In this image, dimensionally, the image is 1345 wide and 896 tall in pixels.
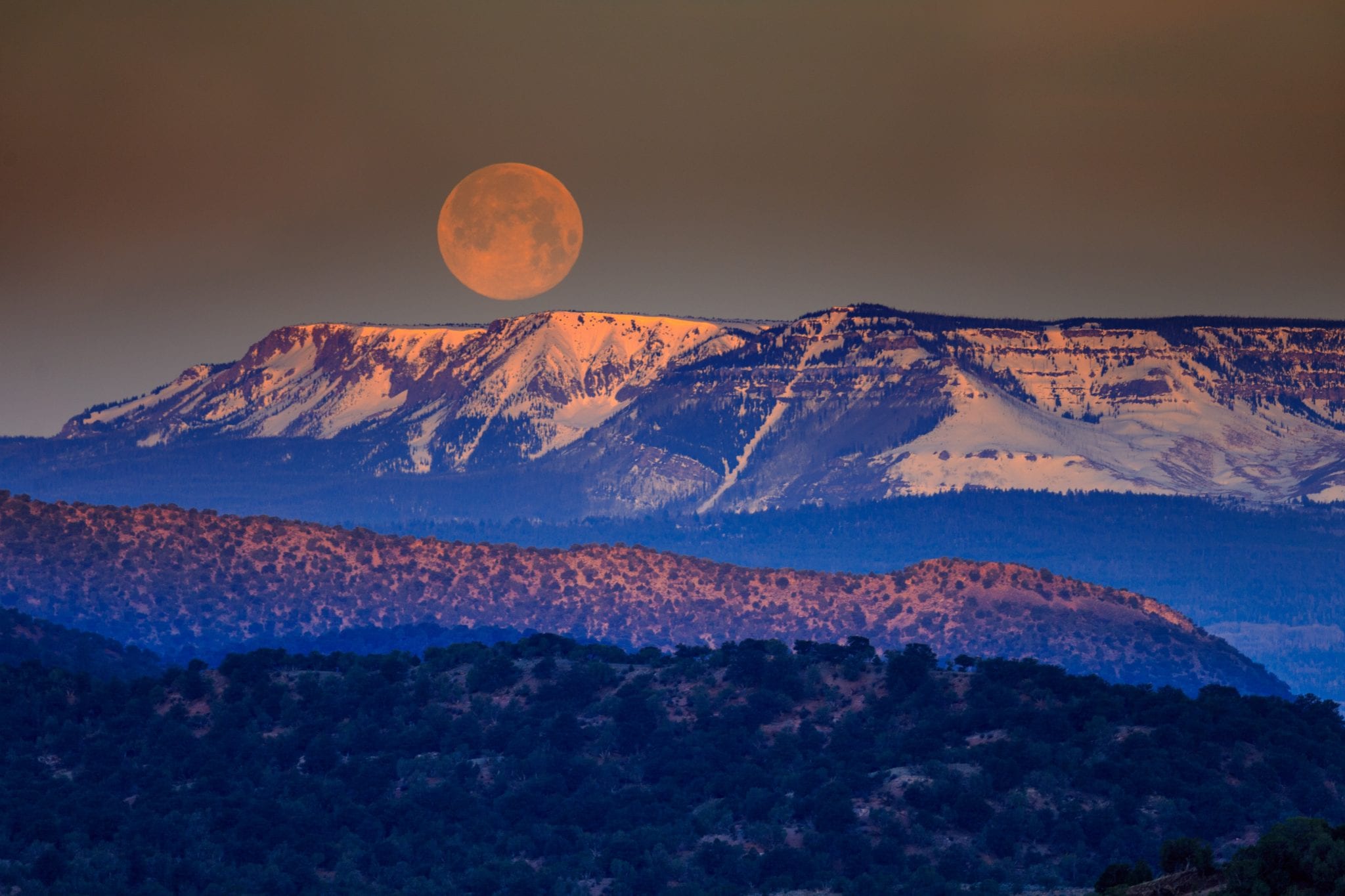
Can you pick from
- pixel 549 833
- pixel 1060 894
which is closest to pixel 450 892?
pixel 549 833

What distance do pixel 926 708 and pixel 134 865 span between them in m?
58.5

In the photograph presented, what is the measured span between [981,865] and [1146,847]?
32.3 ft

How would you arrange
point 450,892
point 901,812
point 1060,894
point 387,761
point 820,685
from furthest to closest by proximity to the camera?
point 820,685, point 387,761, point 901,812, point 450,892, point 1060,894

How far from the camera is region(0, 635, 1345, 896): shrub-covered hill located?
14375cm

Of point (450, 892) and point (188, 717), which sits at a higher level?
point (188, 717)

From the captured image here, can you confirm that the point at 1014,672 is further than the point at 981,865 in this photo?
Yes

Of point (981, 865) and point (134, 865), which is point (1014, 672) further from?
point (134, 865)

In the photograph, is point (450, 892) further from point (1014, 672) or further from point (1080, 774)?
point (1014, 672)

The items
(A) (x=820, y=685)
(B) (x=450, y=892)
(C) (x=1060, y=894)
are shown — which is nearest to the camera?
(C) (x=1060, y=894)

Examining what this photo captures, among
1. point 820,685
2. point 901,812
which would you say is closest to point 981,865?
point 901,812

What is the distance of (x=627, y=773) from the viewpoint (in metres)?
170

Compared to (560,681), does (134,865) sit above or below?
below

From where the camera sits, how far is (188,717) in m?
176

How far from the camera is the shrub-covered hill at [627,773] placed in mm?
143750
